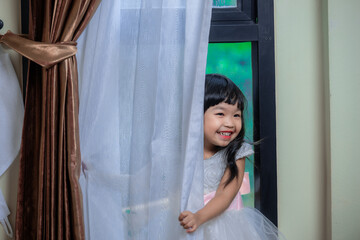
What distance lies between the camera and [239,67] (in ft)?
4.44

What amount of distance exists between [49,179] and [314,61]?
1158 millimetres

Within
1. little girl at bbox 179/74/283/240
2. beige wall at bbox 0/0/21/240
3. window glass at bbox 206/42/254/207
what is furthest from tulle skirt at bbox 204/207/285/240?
beige wall at bbox 0/0/21/240

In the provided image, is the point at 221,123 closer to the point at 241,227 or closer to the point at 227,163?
the point at 227,163

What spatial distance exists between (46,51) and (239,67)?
764mm

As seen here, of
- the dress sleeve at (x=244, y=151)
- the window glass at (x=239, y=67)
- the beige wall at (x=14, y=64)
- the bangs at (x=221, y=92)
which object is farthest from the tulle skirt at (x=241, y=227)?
the beige wall at (x=14, y=64)

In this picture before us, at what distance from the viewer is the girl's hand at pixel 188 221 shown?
1073 mm

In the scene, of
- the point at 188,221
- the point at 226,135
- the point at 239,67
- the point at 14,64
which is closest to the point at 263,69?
the point at 239,67

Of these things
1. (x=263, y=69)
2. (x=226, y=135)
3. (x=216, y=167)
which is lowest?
(x=216, y=167)

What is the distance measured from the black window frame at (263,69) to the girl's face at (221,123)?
0.13 meters

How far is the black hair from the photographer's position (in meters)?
1.26

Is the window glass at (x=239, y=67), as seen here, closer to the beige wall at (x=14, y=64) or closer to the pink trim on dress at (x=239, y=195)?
the pink trim on dress at (x=239, y=195)

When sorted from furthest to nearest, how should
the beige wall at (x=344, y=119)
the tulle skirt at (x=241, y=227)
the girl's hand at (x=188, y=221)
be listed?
the beige wall at (x=344, y=119) < the tulle skirt at (x=241, y=227) < the girl's hand at (x=188, y=221)

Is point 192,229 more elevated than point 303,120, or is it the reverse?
point 303,120

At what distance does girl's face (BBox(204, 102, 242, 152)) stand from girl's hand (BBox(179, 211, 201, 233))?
32 centimetres
